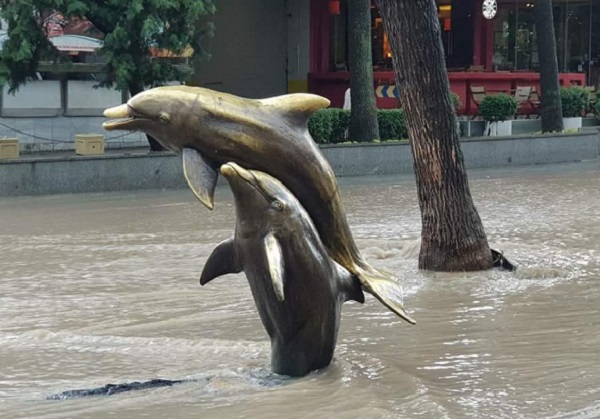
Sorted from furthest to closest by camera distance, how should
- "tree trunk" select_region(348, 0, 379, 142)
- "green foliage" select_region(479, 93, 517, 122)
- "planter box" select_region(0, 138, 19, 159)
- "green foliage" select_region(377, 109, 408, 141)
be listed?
"green foliage" select_region(479, 93, 517, 122) → "green foliage" select_region(377, 109, 408, 141) → "tree trunk" select_region(348, 0, 379, 142) → "planter box" select_region(0, 138, 19, 159)

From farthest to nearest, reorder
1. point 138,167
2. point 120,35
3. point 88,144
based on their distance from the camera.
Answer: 1. point 88,144
2. point 120,35
3. point 138,167

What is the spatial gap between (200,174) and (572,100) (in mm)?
22593

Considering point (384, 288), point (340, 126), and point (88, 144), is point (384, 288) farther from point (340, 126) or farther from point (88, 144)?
point (340, 126)

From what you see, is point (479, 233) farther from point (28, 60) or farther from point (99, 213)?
point (28, 60)

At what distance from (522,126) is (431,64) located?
1748 centimetres

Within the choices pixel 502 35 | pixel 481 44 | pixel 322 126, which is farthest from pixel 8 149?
pixel 502 35

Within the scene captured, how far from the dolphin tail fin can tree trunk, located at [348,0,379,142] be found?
50.9 ft

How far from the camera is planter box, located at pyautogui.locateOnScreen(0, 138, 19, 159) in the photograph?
720 inches

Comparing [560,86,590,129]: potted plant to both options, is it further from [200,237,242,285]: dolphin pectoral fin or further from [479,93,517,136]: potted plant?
[200,237,242,285]: dolphin pectoral fin

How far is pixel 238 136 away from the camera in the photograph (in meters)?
5.73

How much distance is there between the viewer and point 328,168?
6043mm

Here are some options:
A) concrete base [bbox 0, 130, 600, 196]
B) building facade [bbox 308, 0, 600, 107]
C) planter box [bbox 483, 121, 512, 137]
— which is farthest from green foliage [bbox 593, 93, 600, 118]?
concrete base [bbox 0, 130, 600, 196]

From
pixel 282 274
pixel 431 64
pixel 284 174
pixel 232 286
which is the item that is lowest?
pixel 232 286

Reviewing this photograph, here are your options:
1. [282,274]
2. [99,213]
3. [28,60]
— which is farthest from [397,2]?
[28,60]
